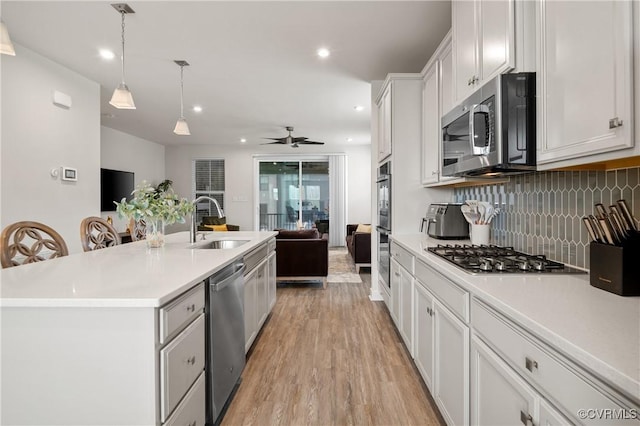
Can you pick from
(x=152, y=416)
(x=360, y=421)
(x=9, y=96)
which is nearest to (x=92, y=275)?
(x=152, y=416)

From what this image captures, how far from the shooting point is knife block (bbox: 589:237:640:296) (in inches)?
41.9

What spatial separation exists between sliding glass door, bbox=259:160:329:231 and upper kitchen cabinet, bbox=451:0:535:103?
7.16 meters

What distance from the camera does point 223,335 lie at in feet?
6.02

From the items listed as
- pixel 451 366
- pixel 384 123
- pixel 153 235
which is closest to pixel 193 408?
pixel 451 366

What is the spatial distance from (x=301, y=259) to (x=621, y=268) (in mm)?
3962

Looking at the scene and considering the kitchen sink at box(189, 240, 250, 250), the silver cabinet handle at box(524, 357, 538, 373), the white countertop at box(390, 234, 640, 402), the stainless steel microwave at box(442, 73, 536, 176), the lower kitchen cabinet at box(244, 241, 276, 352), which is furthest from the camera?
the kitchen sink at box(189, 240, 250, 250)

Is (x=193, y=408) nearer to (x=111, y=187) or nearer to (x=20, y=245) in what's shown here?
(x=20, y=245)

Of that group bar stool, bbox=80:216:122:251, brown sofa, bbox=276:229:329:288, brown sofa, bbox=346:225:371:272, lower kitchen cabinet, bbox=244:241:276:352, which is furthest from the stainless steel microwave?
brown sofa, bbox=346:225:371:272

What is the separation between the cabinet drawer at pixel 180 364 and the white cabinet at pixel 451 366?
1.14m

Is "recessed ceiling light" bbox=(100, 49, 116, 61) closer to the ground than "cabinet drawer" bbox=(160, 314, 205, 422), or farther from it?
farther from it

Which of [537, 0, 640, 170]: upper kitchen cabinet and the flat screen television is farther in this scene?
the flat screen television

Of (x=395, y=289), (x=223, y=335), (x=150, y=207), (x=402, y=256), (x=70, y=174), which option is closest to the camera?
(x=223, y=335)

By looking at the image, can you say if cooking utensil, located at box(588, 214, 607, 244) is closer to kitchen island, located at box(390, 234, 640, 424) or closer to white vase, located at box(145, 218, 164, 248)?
kitchen island, located at box(390, 234, 640, 424)

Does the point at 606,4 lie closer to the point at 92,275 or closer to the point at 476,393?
the point at 476,393
